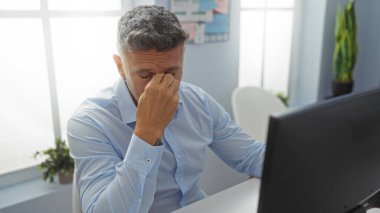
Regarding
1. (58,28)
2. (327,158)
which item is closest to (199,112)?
(327,158)

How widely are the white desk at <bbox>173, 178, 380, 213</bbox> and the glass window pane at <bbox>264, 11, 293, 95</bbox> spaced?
176cm

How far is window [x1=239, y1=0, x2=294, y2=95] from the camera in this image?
2.56 m

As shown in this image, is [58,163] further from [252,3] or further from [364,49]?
[364,49]

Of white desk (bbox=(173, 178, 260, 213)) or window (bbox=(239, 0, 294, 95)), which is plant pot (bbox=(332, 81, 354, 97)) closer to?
window (bbox=(239, 0, 294, 95))

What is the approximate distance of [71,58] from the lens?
1756mm

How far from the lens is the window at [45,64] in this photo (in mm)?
1590

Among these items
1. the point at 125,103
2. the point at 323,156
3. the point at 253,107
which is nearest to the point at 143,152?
the point at 125,103

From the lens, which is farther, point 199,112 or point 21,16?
point 21,16

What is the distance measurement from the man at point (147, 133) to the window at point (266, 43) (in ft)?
4.41

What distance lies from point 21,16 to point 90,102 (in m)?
0.70

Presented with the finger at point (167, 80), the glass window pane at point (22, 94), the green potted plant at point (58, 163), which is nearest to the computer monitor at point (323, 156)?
the finger at point (167, 80)

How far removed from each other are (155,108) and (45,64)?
94 centimetres

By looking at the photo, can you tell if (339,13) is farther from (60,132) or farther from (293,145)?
(293,145)

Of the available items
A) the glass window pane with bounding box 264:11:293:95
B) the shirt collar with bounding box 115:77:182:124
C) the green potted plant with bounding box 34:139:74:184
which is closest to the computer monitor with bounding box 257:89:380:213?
the shirt collar with bounding box 115:77:182:124
